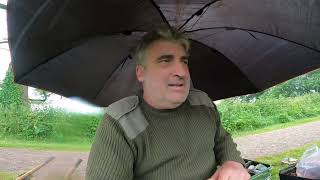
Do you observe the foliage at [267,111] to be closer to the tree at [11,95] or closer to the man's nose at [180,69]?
the tree at [11,95]

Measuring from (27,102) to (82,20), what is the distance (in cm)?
453

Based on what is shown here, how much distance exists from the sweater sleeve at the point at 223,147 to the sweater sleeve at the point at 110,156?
0.47 meters

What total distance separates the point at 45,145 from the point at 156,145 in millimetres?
3907

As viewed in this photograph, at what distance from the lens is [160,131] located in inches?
68.7

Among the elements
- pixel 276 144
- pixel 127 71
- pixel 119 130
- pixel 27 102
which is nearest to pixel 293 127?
pixel 276 144

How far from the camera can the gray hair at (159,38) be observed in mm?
1776

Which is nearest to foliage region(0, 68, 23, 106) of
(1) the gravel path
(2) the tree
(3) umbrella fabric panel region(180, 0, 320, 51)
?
(2) the tree

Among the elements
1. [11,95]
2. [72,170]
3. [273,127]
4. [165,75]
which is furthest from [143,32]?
[273,127]

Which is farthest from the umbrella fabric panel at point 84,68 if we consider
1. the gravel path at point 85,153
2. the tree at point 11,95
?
the tree at point 11,95

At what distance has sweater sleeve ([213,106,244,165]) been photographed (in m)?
1.92

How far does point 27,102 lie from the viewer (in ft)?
19.4

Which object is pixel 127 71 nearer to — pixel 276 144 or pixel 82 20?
pixel 82 20

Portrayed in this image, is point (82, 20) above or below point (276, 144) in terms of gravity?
above

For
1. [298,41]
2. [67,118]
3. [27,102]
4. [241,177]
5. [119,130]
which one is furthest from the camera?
[27,102]
